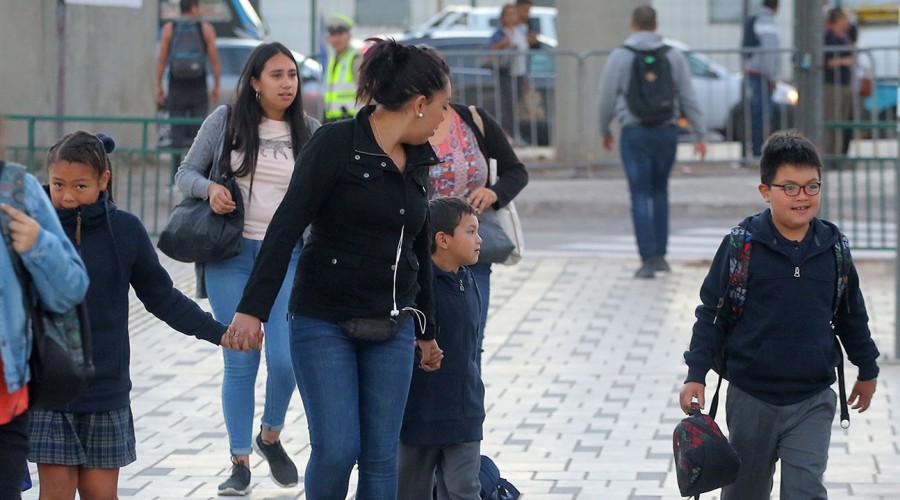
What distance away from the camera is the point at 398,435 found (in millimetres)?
4648

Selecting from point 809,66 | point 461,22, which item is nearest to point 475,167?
point 809,66

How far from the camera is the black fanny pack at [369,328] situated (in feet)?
14.8

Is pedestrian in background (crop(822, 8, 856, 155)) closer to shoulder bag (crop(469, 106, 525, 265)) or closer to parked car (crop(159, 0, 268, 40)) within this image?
parked car (crop(159, 0, 268, 40))

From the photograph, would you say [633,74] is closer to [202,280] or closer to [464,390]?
[202,280]

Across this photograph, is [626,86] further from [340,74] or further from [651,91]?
[340,74]

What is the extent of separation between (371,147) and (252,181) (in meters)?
1.62

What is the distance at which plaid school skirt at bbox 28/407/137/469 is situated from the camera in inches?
183

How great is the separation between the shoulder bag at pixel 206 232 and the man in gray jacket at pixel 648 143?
5.92m

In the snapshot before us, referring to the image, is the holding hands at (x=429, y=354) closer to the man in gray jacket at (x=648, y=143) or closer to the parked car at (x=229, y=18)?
the man in gray jacket at (x=648, y=143)

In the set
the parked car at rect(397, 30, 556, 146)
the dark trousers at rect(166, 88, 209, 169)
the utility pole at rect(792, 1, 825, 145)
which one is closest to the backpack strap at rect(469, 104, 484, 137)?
the utility pole at rect(792, 1, 825, 145)

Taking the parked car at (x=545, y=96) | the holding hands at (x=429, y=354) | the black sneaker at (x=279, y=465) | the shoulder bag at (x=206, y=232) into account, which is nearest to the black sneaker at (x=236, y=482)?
the black sneaker at (x=279, y=465)

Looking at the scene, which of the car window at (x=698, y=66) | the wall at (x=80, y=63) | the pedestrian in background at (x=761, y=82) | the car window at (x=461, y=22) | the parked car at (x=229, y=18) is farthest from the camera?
the car window at (x=461, y=22)

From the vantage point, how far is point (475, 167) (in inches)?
245

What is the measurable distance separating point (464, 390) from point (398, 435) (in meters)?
0.47
